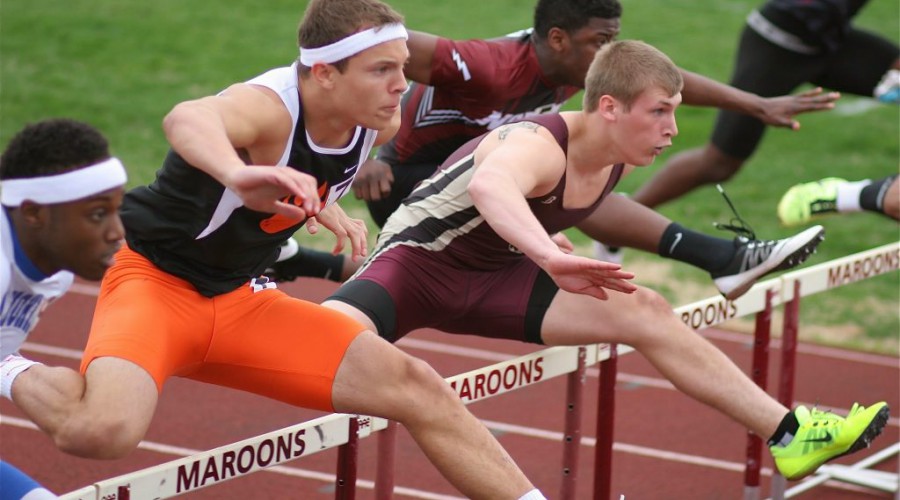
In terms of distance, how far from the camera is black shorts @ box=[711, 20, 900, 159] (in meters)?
7.18

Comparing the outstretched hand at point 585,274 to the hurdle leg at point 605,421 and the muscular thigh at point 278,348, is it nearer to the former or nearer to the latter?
the muscular thigh at point 278,348

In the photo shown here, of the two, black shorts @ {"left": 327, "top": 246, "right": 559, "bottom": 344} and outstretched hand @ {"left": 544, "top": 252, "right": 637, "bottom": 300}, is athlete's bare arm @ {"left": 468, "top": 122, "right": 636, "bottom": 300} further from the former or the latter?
black shorts @ {"left": 327, "top": 246, "right": 559, "bottom": 344}

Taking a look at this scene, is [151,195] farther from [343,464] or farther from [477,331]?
[477,331]

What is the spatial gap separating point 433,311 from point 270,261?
0.67 m

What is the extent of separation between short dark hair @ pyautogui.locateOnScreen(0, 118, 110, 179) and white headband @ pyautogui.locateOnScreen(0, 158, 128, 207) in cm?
2

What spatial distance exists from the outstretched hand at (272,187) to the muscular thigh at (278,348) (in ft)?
2.25

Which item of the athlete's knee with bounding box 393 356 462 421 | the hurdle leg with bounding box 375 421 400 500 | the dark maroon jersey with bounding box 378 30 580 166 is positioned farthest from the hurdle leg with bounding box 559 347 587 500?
the dark maroon jersey with bounding box 378 30 580 166

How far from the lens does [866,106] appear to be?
523 inches

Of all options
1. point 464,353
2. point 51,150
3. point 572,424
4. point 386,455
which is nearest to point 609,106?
point 572,424

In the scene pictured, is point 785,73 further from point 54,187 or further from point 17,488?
point 17,488

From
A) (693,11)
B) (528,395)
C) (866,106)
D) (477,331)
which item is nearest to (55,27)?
(693,11)

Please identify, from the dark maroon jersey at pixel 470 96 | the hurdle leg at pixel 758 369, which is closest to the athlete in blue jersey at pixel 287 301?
the dark maroon jersey at pixel 470 96

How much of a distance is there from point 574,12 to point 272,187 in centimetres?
242

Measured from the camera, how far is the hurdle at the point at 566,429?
3.38 metres
